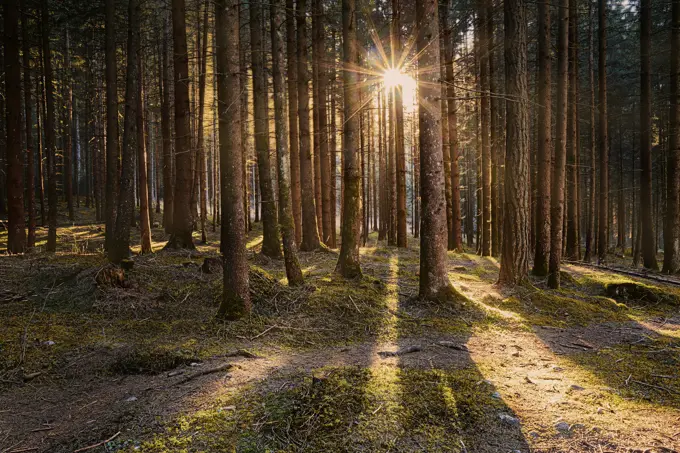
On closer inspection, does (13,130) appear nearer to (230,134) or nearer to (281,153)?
(281,153)

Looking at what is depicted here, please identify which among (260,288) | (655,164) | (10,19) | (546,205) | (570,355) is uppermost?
(10,19)

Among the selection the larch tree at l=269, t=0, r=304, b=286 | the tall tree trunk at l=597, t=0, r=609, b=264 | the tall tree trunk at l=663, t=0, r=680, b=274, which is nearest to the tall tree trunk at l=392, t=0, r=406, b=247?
the larch tree at l=269, t=0, r=304, b=286

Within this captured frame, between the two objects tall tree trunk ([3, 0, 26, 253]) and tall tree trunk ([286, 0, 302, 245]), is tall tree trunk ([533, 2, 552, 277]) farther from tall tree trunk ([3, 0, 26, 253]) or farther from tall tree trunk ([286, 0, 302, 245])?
tall tree trunk ([3, 0, 26, 253])

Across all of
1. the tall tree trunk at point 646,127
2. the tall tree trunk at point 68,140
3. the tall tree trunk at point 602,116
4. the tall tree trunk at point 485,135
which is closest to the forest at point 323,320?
the tall tree trunk at point 646,127

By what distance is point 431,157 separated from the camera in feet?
25.5

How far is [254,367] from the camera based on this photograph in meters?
5.04

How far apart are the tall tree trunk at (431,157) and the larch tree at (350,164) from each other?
1.92m

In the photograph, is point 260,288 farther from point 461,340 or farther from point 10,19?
point 10,19

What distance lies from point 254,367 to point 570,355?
4563 mm

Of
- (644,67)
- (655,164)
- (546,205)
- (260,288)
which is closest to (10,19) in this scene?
(260,288)

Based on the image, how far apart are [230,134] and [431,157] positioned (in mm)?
3859

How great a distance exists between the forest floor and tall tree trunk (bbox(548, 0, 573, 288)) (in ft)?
3.78

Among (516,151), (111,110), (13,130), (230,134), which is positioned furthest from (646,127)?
(13,130)

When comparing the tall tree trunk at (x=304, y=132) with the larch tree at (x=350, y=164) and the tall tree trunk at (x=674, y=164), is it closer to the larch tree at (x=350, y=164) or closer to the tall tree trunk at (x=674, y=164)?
the larch tree at (x=350, y=164)
